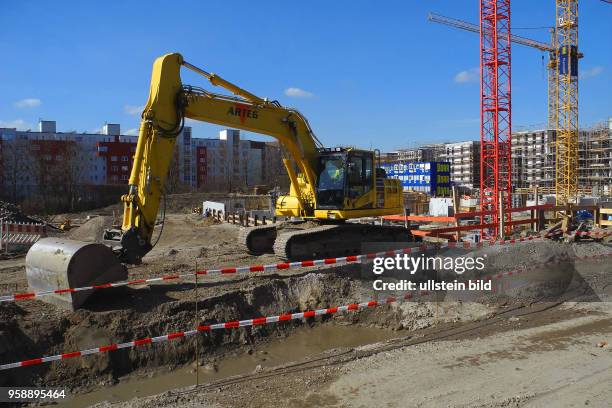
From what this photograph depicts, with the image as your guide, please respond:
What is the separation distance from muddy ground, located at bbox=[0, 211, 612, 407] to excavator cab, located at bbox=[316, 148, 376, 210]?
2.12m

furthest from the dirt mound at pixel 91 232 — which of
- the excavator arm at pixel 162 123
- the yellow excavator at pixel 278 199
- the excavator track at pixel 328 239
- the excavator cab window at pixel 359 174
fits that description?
the excavator cab window at pixel 359 174

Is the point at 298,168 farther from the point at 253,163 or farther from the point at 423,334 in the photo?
the point at 253,163

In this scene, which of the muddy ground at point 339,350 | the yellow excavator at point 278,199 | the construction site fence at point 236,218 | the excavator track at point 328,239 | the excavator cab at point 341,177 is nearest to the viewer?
the muddy ground at point 339,350

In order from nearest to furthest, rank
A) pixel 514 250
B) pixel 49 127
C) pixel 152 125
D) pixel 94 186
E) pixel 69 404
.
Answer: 1. pixel 69 404
2. pixel 152 125
3. pixel 514 250
4. pixel 94 186
5. pixel 49 127

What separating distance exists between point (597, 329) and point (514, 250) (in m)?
4.76

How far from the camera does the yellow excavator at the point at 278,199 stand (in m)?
8.41

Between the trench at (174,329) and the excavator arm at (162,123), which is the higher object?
the excavator arm at (162,123)

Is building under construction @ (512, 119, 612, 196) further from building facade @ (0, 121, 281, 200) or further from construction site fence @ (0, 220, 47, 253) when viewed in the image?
construction site fence @ (0, 220, 47, 253)

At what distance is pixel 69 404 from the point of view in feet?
21.3

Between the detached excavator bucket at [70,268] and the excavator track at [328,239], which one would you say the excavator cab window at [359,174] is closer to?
the excavator track at [328,239]

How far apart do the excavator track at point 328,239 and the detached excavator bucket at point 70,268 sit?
13.7ft

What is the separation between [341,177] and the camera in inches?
492

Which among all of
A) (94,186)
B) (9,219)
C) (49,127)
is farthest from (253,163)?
(9,219)

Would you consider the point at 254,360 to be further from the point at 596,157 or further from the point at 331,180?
the point at 596,157
